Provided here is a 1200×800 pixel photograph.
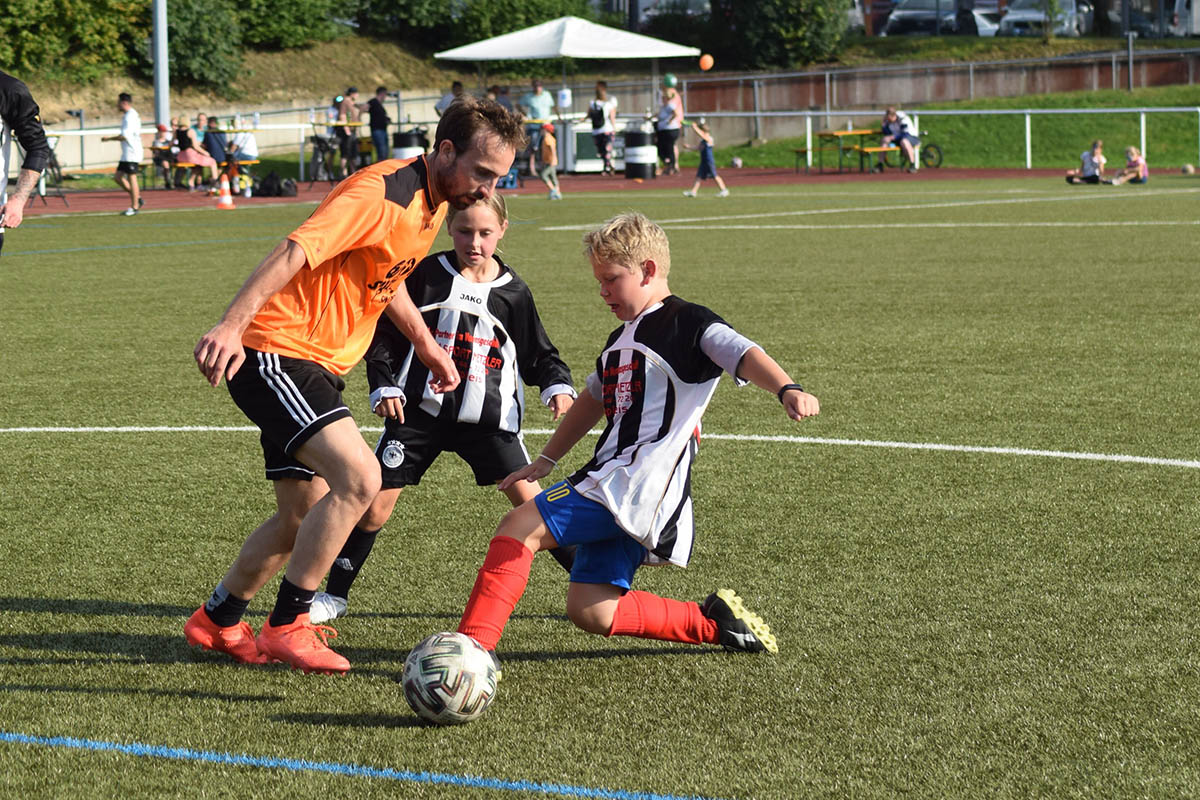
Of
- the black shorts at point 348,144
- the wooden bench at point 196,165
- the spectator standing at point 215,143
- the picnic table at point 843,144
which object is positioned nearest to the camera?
the wooden bench at point 196,165

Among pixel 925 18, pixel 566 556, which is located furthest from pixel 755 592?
pixel 925 18

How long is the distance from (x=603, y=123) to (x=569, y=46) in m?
1.84

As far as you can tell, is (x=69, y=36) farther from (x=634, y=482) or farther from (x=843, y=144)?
(x=634, y=482)

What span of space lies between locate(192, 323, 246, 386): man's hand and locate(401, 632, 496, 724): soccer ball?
87cm

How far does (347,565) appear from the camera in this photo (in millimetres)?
5031

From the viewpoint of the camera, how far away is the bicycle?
126 ft

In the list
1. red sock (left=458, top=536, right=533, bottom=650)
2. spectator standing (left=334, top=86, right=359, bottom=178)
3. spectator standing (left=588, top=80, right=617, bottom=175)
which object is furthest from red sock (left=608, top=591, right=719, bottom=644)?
spectator standing (left=334, top=86, right=359, bottom=178)

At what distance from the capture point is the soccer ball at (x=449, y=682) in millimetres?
3889

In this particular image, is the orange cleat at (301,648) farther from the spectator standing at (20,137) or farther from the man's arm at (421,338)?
the spectator standing at (20,137)

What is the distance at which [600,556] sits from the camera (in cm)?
443

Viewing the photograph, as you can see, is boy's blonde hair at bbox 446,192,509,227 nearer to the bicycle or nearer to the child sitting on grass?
the child sitting on grass

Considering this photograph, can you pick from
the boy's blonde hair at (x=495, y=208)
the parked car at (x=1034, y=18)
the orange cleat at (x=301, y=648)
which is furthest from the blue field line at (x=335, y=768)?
the parked car at (x=1034, y=18)

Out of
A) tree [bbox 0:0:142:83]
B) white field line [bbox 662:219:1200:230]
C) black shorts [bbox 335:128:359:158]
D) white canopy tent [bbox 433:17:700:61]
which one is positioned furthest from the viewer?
tree [bbox 0:0:142:83]

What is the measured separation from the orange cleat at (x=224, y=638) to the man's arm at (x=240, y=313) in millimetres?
857
